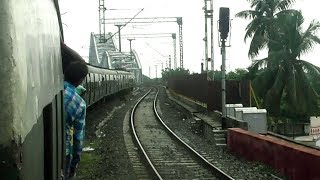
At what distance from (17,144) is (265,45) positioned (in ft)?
132

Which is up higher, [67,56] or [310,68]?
[310,68]

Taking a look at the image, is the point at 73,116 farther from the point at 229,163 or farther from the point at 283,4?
the point at 283,4

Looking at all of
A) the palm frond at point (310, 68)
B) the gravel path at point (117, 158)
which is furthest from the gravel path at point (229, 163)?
the palm frond at point (310, 68)

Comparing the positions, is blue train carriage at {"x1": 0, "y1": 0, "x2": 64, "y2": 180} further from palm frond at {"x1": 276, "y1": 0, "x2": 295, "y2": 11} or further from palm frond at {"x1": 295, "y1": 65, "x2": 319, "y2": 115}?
palm frond at {"x1": 276, "y1": 0, "x2": 295, "y2": 11}

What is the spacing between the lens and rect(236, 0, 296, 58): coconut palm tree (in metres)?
40.7

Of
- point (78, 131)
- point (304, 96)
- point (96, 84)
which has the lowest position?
point (304, 96)

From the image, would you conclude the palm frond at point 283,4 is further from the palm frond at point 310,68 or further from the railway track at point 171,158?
the railway track at point 171,158

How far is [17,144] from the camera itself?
150cm

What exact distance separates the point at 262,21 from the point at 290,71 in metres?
5.73

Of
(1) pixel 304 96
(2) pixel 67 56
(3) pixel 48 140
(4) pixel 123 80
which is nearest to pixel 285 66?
(1) pixel 304 96

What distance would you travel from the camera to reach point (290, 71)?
128ft

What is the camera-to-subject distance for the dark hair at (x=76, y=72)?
167 inches

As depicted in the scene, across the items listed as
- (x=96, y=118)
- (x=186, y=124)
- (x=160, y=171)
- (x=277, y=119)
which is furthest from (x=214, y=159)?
(x=277, y=119)

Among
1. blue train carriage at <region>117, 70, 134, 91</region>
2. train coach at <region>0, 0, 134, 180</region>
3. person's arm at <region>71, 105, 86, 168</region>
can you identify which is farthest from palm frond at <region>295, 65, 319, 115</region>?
train coach at <region>0, 0, 134, 180</region>
